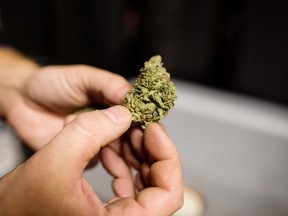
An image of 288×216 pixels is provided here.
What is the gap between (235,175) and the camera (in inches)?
70.1

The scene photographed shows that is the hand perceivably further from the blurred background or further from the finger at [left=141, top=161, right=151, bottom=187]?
the blurred background

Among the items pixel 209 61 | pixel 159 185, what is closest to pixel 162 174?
pixel 159 185

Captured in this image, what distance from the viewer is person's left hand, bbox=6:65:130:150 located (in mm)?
1257

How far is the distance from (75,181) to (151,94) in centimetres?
34

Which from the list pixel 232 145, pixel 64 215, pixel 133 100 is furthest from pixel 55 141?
pixel 232 145

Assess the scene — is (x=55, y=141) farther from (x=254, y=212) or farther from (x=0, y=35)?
(x=0, y=35)

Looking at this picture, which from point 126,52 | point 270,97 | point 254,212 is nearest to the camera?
point 254,212

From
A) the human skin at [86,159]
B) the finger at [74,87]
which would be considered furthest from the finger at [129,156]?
the finger at [74,87]

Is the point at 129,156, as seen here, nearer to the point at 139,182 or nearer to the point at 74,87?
the point at 139,182

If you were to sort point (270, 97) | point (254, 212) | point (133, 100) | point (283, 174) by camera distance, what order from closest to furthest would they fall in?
point (133, 100), point (254, 212), point (283, 174), point (270, 97)

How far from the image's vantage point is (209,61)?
214 centimetres

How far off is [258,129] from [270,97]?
280 millimetres

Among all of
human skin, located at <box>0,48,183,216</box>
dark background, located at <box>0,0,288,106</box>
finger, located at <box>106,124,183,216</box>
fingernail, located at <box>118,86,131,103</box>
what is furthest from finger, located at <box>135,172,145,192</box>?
dark background, located at <box>0,0,288,106</box>

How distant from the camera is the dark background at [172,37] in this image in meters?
1.92
